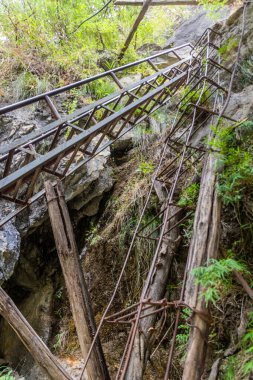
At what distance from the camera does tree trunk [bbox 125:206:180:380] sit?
2615mm

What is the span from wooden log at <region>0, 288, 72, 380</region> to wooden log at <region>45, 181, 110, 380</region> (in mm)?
323

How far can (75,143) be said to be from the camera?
3.39 metres

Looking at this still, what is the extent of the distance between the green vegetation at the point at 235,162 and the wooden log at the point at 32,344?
1884mm

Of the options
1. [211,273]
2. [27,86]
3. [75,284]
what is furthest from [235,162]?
[27,86]

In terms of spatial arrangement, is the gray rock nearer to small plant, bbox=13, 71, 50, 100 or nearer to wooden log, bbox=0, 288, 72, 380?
wooden log, bbox=0, 288, 72, 380

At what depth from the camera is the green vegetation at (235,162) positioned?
2676 mm

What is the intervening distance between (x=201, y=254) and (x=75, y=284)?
122 cm

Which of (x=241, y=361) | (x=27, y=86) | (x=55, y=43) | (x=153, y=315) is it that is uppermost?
(x=55, y=43)

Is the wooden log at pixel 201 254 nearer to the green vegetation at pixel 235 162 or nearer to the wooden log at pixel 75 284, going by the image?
the green vegetation at pixel 235 162

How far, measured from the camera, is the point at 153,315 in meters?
3.05

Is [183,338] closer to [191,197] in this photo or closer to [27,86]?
[191,197]

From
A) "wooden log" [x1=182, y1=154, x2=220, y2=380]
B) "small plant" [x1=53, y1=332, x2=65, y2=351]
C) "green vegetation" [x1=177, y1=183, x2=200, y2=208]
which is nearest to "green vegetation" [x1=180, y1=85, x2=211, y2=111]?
"green vegetation" [x1=177, y1=183, x2=200, y2=208]

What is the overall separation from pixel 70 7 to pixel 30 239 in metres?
6.02

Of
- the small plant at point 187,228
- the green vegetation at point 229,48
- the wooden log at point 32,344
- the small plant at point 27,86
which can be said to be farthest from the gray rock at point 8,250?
the green vegetation at point 229,48
